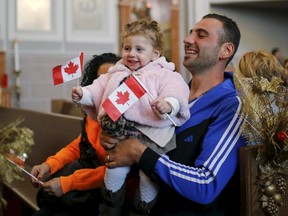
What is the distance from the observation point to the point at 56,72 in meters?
1.85

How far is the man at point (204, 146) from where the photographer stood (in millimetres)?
1557

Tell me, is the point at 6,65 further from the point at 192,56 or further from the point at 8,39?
the point at 192,56

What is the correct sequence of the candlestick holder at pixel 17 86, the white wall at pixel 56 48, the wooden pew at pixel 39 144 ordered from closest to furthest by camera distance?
the wooden pew at pixel 39 144
the candlestick holder at pixel 17 86
the white wall at pixel 56 48

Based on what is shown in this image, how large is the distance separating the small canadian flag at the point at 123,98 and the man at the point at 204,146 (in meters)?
0.18

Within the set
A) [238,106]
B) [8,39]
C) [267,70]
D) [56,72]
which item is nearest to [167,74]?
[238,106]

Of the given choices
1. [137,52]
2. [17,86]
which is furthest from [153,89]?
[17,86]

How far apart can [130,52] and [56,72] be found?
1.00ft

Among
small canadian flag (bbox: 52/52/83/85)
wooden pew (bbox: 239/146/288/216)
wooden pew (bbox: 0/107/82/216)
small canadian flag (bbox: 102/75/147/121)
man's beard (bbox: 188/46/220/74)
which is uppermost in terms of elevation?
man's beard (bbox: 188/46/220/74)

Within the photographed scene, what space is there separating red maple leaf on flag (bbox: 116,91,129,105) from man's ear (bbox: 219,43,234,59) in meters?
0.49

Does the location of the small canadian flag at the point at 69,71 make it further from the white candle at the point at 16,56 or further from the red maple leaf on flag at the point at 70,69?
the white candle at the point at 16,56

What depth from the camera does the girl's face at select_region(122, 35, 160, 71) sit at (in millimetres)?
1783

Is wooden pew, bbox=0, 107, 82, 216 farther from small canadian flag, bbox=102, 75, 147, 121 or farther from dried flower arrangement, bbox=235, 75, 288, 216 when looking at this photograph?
dried flower arrangement, bbox=235, 75, 288, 216

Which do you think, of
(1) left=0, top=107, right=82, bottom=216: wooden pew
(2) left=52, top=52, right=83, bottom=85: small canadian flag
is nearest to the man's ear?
(2) left=52, top=52, right=83, bottom=85: small canadian flag

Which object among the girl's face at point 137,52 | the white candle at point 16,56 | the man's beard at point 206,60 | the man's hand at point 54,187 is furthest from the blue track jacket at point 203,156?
the white candle at point 16,56
